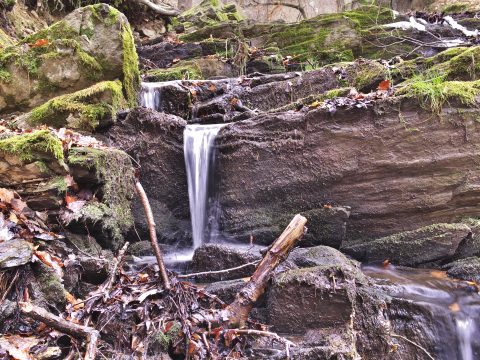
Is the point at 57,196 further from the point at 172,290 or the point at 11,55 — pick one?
the point at 11,55

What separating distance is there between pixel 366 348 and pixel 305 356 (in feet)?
2.65

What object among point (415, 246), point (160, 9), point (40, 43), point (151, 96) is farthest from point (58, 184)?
point (160, 9)

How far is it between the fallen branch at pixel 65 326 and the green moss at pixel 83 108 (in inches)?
128

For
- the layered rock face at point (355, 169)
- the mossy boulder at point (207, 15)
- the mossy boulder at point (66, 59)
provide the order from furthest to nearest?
the mossy boulder at point (207, 15) < the mossy boulder at point (66, 59) < the layered rock face at point (355, 169)

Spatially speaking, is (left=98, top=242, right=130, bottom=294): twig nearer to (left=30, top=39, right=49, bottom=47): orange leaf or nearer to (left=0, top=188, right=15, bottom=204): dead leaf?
(left=0, top=188, right=15, bottom=204): dead leaf

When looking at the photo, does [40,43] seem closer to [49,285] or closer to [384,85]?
[49,285]

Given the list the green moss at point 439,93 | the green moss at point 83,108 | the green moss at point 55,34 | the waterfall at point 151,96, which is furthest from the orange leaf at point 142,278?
the green moss at point 55,34

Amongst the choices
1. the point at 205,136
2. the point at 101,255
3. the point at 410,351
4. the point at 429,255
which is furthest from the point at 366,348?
the point at 205,136

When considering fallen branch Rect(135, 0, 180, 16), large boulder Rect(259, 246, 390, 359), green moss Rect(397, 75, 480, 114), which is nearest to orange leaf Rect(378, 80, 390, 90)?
green moss Rect(397, 75, 480, 114)

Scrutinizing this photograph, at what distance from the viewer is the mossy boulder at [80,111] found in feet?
16.0

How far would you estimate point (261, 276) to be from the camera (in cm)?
295

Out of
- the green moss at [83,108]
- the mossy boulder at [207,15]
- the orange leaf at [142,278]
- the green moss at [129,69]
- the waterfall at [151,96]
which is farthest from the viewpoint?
the mossy boulder at [207,15]

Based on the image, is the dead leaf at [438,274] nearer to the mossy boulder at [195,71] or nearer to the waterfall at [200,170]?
the waterfall at [200,170]

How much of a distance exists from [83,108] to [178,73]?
3.25m
